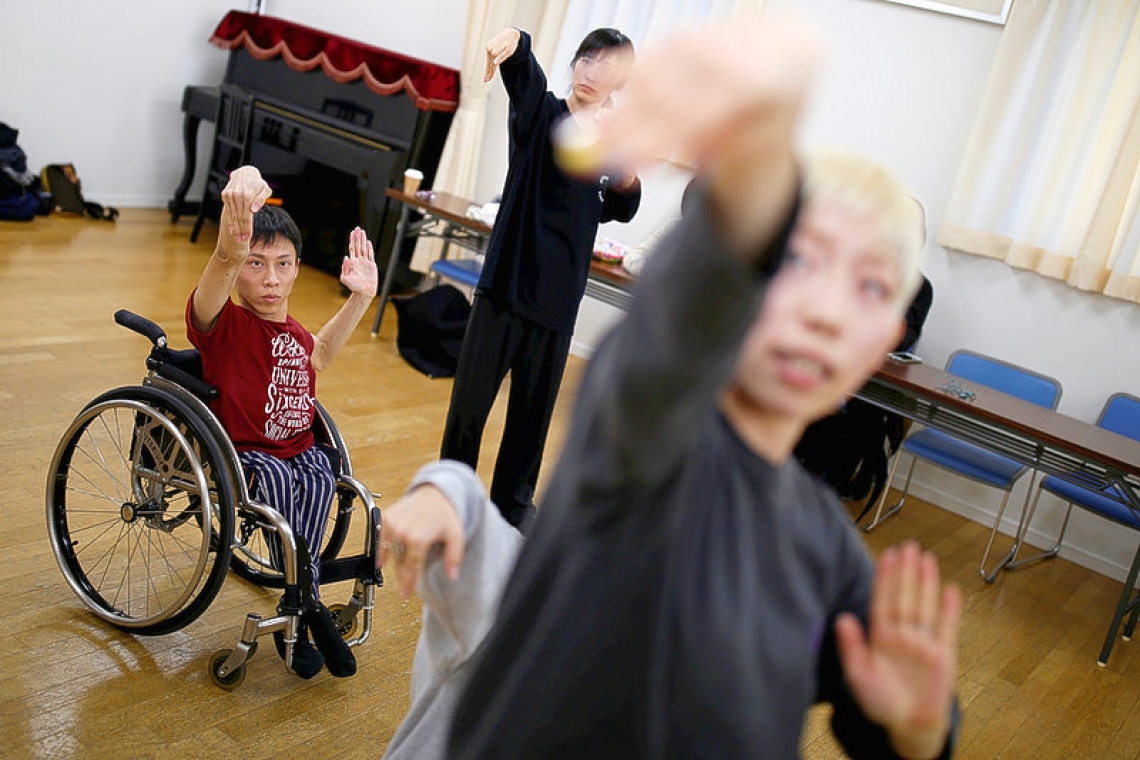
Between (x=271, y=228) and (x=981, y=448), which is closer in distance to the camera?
(x=271, y=228)

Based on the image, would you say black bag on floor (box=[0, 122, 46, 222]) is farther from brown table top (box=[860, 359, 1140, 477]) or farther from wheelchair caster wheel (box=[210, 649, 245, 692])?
brown table top (box=[860, 359, 1140, 477])

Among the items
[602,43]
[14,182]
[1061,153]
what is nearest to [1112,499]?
[1061,153]

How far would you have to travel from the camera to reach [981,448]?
13.1 feet

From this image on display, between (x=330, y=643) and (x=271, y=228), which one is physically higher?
(x=271, y=228)

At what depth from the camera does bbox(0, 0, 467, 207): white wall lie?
17.8 feet

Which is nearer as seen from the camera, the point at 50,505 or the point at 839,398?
the point at 839,398

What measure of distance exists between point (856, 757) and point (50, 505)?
1979mm

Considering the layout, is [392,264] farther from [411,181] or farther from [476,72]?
[476,72]

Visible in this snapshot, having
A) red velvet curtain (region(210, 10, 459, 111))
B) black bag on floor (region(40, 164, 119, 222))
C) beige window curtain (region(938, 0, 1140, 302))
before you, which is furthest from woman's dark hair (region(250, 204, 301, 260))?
black bag on floor (region(40, 164, 119, 222))

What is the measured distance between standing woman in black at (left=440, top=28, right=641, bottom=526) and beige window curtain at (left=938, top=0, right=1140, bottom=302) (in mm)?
2143

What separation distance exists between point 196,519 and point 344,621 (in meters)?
0.39

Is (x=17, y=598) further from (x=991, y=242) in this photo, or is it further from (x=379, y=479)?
(x=991, y=242)

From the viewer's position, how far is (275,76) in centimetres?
595

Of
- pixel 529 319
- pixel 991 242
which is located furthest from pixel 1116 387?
pixel 529 319
